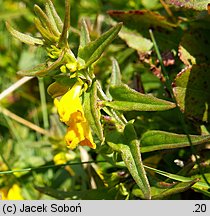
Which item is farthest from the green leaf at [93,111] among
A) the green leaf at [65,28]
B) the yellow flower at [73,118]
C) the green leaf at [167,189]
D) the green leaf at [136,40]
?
the green leaf at [136,40]

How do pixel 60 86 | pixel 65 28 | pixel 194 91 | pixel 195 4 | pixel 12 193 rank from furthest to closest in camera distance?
pixel 12 193 < pixel 194 91 < pixel 195 4 < pixel 60 86 < pixel 65 28

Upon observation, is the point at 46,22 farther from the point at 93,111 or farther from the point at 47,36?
the point at 93,111

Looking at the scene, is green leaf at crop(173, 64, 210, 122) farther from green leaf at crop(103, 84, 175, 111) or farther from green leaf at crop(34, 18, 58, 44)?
green leaf at crop(34, 18, 58, 44)

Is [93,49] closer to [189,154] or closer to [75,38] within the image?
[189,154]

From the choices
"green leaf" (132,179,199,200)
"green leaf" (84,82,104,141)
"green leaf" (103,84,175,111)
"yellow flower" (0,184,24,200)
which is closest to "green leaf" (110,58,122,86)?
"green leaf" (103,84,175,111)

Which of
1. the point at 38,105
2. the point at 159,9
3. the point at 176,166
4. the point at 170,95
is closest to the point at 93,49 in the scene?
the point at 170,95

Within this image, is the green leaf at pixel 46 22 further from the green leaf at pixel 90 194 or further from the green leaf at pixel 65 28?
the green leaf at pixel 90 194
